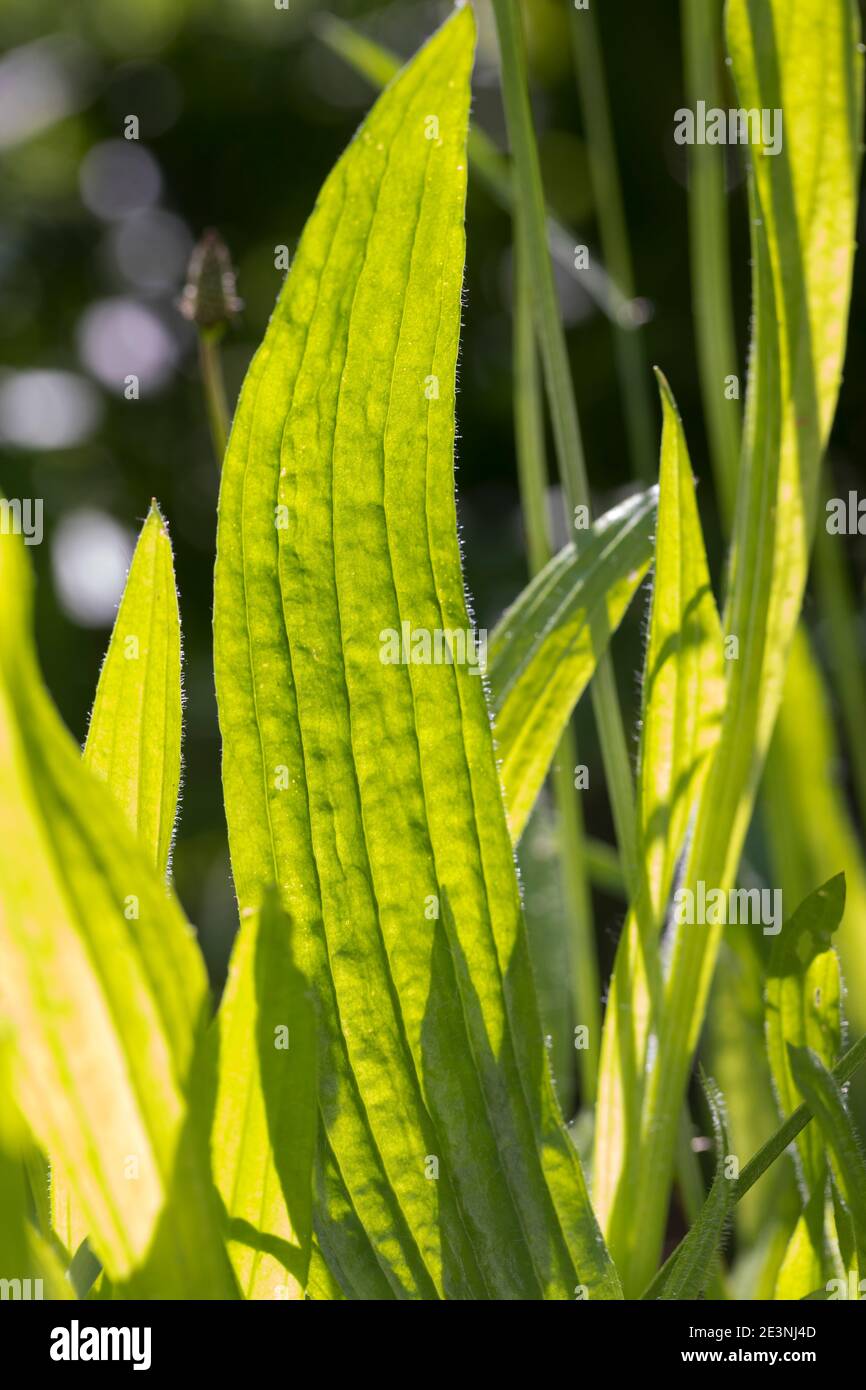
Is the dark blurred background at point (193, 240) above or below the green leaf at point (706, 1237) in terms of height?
above

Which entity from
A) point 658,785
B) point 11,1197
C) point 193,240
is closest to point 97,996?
point 11,1197

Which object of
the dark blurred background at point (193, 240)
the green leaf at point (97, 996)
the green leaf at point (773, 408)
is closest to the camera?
the green leaf at point (97, 996)

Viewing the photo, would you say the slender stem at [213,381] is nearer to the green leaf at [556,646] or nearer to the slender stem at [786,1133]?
the green leaf at [556,646]

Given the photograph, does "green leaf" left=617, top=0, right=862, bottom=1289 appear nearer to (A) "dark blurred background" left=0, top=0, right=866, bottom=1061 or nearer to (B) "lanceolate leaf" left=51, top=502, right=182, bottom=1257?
(B) "lanceolate leaf" left=51, top=502, right=182, bottom=1257

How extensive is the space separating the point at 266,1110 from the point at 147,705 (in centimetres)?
8

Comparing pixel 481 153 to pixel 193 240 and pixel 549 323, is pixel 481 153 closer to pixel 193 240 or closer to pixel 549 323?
pixel 549 323

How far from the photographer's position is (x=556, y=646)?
0.89 feet

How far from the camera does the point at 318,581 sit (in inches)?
8.4

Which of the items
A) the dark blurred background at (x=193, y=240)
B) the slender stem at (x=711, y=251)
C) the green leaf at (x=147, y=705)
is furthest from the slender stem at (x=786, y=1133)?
the dark blurred background at (x=193, y=240)

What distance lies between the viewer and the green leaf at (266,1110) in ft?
0.56

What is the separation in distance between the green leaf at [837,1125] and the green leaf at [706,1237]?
0.05 feet

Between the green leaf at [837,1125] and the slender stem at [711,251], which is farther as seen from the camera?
the slender stem at [711,251]

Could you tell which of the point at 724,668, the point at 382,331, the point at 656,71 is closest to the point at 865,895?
the point at 724,668

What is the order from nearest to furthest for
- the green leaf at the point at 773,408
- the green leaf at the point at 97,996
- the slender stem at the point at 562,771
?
the green leaf at the point at 97,996 < the green leaf at the point at 773,408 < the slender stem at the point at 562,771
